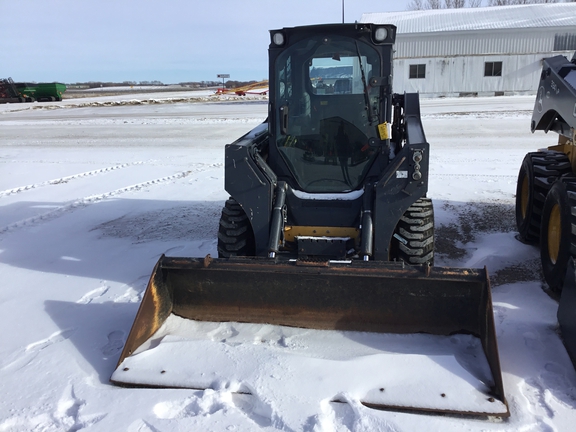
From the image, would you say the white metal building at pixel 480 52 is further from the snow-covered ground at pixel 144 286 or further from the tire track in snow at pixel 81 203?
the tire track in snow at pixel 81 203

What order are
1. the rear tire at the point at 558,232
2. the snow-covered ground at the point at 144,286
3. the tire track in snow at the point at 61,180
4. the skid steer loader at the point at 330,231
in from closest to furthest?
1. the snow-covered ground at the point at 144,286
2. the skid steer loader at the point at 330,231
3. the rear tire at the point at 558,232
4. the tire track in snow at the point at 61,180

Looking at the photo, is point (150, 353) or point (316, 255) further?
point (316, 255)

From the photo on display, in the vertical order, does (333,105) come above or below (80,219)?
above

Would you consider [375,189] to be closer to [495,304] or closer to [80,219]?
[495,304]

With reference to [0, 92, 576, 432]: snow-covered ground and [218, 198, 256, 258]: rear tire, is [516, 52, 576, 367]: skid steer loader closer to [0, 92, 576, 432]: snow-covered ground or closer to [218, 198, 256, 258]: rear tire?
[0, 92, 576, 432]: snow-covered ground

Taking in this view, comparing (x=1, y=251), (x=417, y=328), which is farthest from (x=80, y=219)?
(x=417, y=328)

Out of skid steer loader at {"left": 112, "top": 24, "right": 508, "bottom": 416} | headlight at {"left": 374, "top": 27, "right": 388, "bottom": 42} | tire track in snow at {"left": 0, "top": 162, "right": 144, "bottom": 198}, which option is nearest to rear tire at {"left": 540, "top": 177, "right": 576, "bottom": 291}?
skid steer loader at {"left": 112, "top": 24, "right": 508, "bottom": 416}

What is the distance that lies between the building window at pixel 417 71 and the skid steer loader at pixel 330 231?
2502 centimetres

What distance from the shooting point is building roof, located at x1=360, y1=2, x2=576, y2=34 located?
28.0 m

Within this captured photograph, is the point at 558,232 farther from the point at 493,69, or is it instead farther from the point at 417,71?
the point at 493,69

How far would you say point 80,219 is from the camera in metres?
7.50

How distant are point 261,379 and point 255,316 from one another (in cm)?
80

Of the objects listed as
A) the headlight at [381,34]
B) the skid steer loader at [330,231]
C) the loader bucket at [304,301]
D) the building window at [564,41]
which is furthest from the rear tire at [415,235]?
the building window at [564,41]

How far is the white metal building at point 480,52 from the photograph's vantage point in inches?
1091
